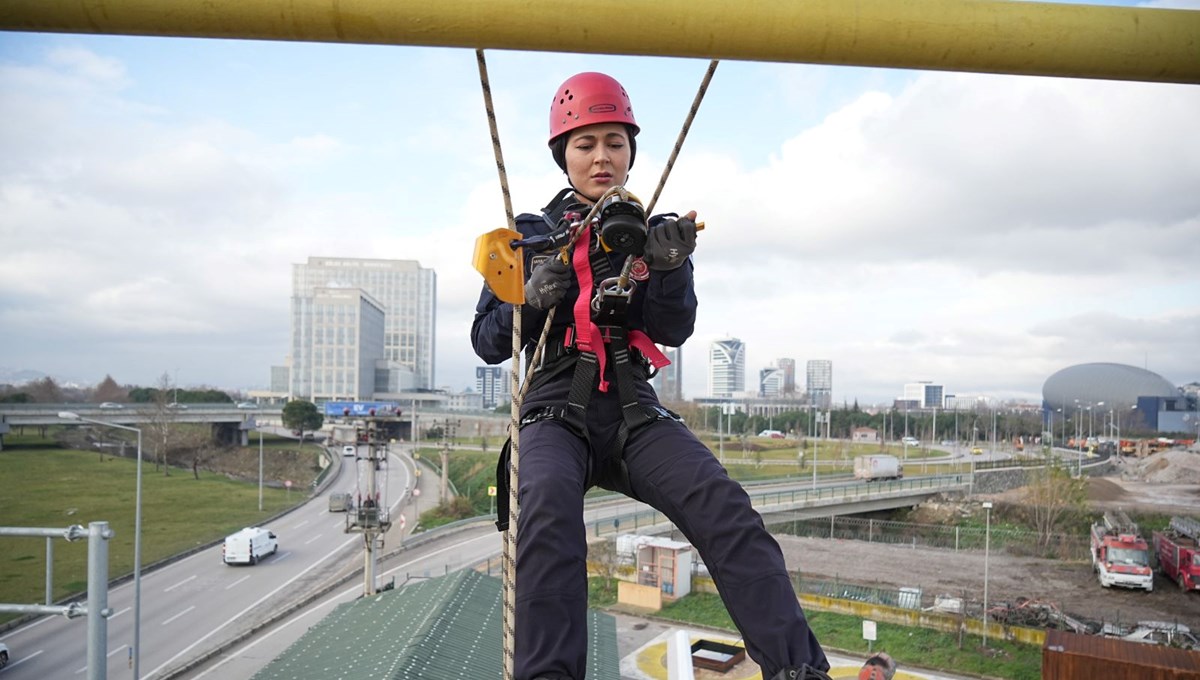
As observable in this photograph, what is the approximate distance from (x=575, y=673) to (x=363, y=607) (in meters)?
16.6

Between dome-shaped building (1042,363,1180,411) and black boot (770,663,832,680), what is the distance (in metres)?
72.9

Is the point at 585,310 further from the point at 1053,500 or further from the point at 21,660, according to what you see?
the point at 1053,500

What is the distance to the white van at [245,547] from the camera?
2917cm

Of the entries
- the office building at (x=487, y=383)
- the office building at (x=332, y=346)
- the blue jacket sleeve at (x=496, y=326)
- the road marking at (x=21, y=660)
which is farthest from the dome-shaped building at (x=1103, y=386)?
the blue jacket sleeve at (x=496, y=326)

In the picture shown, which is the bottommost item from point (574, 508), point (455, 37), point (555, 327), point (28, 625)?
point (28, 625)

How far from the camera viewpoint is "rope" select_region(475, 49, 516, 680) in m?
2.00

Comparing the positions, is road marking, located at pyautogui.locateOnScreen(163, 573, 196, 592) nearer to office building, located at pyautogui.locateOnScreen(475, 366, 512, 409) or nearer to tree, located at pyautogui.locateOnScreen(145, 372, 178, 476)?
tree, located at pyautogui.locateOnScreen(145, 372, 178, 476)

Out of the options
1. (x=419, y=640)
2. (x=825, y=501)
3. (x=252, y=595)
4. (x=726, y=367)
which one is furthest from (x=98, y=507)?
(x=726, y=367)

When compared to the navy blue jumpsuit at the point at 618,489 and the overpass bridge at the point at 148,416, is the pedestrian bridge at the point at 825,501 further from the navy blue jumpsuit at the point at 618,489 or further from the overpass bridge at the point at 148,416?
the navy blue jumpsuit at the point at 618,489

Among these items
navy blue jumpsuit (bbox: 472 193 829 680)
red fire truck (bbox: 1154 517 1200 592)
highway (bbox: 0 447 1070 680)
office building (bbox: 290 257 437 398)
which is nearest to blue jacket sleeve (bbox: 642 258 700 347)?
Answer: navy blue jumpsuit (bbox: 472 193 829 680)

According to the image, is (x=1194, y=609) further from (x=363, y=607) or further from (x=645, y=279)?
(x=645, y=279)

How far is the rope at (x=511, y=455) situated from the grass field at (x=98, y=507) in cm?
2832

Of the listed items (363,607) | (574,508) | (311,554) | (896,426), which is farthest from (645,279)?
(896,426)

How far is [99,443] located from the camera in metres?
40.3
